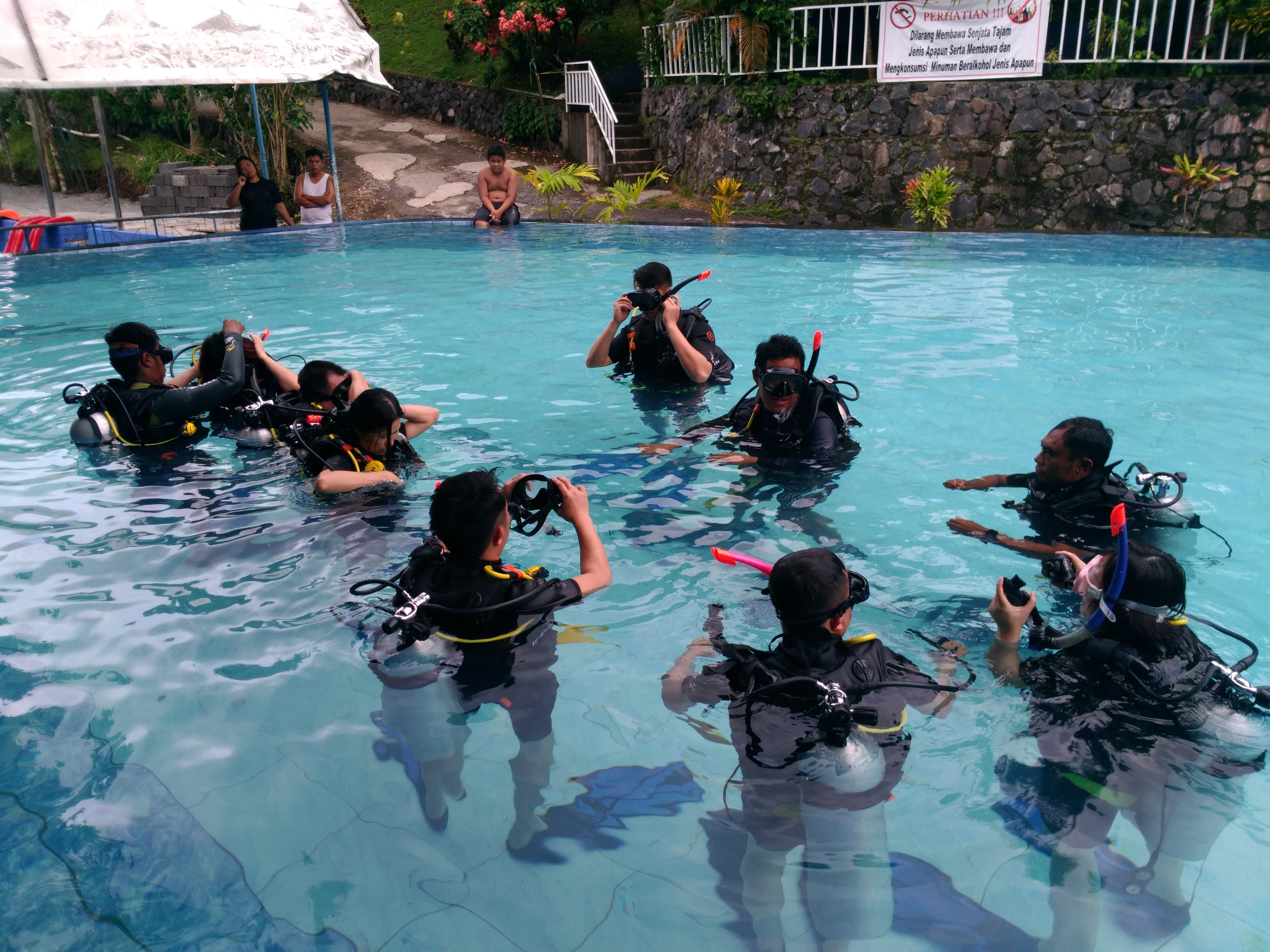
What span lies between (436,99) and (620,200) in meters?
9.78

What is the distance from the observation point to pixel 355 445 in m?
4.68

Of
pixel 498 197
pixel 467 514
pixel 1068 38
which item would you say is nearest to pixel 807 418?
pixel 467 514

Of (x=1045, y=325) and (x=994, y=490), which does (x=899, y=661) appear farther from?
(x=1045, y=325)

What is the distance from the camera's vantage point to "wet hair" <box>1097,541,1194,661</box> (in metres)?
2.60

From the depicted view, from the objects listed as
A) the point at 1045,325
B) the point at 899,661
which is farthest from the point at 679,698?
the point at 1045,325

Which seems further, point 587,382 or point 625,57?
point 625,57

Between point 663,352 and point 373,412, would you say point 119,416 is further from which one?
point 663,352

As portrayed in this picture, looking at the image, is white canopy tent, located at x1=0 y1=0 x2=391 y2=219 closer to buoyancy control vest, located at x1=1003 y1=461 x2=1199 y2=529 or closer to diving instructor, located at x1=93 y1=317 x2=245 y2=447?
diving instructor, located at x1=93 y1=317 x2=245 y2=447

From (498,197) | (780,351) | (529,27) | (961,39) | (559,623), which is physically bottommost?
(559,623)

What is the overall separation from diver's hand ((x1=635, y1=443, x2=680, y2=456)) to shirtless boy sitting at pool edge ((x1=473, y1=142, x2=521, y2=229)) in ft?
34.6

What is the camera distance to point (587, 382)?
291 inches

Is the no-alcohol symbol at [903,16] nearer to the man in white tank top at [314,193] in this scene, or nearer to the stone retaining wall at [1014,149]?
the stone retaining wall at [1014,149]

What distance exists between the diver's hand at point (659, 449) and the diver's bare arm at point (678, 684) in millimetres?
2736

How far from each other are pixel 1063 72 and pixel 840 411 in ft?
38.5
